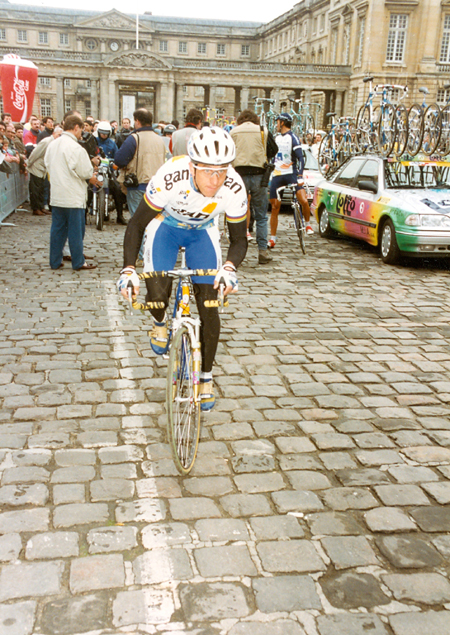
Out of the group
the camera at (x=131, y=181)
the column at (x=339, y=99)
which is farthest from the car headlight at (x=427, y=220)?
the column at (x=339, y=99)

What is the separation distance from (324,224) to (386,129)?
323 cm

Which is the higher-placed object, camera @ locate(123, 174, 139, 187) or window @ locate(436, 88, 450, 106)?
window @ locate(436, 88, 450, 106)

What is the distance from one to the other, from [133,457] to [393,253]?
7.45m

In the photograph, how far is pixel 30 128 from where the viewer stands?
18.3 metres

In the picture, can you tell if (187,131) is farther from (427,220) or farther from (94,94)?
(94,94)

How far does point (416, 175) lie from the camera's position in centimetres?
1125

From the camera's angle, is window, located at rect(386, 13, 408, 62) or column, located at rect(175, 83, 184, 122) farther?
column, located at rect(175, 83, 184, 122)

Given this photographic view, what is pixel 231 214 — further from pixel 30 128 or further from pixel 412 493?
pixel 30 128

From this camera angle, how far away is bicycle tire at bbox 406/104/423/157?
13922 millimetres

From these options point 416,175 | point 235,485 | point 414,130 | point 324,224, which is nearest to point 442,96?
point 414,130

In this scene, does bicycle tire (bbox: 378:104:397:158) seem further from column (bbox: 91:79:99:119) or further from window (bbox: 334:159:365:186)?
column (bbox: 91:79:99:119)

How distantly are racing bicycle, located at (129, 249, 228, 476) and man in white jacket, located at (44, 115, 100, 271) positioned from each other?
5691 mm

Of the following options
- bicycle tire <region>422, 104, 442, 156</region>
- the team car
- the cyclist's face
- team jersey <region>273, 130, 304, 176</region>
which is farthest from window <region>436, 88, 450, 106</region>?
the cyclist's face

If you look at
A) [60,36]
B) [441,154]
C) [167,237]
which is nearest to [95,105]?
[60,36]
